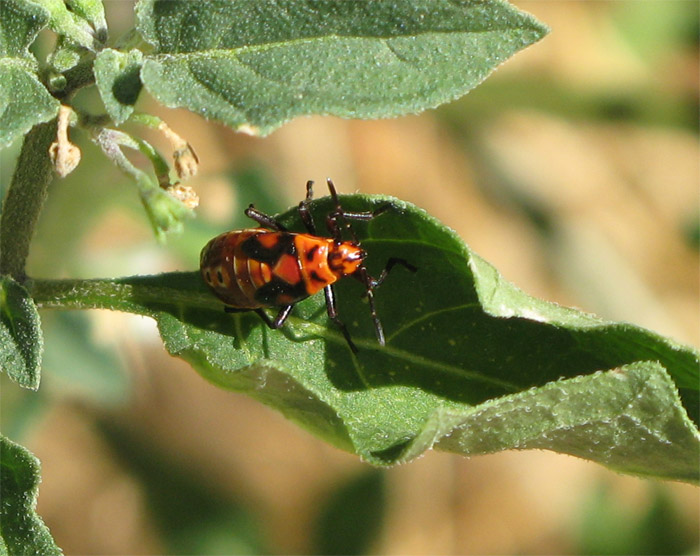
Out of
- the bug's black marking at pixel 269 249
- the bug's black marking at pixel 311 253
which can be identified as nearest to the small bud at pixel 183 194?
the bug's black marking at pixel 269 249

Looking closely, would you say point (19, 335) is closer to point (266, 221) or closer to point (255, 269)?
point (255, 269)

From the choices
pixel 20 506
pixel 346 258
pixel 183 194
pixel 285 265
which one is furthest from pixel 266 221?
pixel 20 506

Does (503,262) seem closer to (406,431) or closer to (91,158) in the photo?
(91,158)

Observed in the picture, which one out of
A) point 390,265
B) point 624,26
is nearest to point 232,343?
point 390,265

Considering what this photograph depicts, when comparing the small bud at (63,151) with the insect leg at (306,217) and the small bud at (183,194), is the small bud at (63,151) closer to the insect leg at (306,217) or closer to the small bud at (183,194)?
the small bud at (183,194)

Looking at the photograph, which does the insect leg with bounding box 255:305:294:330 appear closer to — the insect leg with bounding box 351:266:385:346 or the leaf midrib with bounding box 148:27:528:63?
the insect leg with bounding box 351:266:385:346

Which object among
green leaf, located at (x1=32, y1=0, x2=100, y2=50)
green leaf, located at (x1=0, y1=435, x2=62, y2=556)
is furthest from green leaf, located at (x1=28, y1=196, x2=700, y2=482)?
green leaf, located at (x1=32, y1=0, x2=100, y2=50)
